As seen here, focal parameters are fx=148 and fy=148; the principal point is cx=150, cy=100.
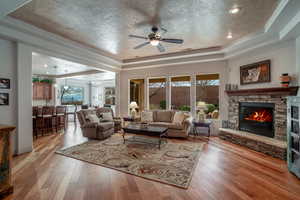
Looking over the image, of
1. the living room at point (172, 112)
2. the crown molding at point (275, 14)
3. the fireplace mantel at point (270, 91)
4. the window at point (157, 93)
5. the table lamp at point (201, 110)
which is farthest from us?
the window at point (157, 93)

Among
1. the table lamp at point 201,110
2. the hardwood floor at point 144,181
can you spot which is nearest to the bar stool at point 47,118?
the hardwood floor at point 144,181

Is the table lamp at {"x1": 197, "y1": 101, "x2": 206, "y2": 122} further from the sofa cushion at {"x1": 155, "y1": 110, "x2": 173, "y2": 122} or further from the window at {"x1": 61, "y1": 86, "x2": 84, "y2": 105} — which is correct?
the window at {"x1": 61, "y1": 86, "x2": 84, "y2": 105}

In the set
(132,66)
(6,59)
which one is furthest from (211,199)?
(132,66)

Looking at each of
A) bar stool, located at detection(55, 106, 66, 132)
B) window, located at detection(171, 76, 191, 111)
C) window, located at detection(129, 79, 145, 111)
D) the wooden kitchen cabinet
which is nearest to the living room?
bar stool, located at detection(55, 106, 66, 132)

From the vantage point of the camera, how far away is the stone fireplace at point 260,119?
379 cm

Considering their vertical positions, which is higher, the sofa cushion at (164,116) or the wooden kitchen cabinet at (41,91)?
the wooden kitchen cabinet at (41,91)

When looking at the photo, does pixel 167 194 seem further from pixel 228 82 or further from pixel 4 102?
pixel 228 82

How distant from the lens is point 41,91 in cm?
854

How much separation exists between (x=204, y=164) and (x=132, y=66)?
17.4ft

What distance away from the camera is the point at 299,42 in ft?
11.5

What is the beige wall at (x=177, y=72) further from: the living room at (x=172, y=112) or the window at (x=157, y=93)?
the window at (x=157, y=93)

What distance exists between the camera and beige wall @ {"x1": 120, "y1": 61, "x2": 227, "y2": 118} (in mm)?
5699

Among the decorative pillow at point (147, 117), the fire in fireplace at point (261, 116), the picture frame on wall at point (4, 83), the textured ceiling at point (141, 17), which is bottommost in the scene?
the decorative pillow at point (147, 117)

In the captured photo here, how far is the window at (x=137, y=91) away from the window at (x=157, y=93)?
50cm
